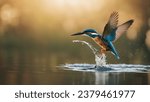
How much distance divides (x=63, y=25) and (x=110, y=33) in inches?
10.1

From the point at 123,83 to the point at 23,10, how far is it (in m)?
0.66

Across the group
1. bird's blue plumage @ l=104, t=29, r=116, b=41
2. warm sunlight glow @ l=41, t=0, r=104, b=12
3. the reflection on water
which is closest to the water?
the reflection on water

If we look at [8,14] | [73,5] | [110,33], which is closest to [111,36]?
[110,33]

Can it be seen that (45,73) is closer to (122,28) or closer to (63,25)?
(63,25)

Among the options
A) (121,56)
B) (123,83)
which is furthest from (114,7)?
(123,83)

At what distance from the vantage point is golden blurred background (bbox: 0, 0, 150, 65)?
7.36ft

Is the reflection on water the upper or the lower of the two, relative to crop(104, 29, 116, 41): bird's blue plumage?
lower

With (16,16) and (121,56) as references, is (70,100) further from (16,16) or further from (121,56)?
(16,16)

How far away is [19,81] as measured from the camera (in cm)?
220

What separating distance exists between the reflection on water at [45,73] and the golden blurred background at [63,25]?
0.05 feet

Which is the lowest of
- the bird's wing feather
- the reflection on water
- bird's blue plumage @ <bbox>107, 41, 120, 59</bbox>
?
the reflection on water

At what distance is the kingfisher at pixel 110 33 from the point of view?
7.37ft

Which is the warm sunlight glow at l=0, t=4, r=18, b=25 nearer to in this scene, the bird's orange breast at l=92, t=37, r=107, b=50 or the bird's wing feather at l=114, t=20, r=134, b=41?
the bird's orange breast at l=92, t=37, r=107, b=50

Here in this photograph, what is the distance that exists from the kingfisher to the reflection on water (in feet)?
0.43
